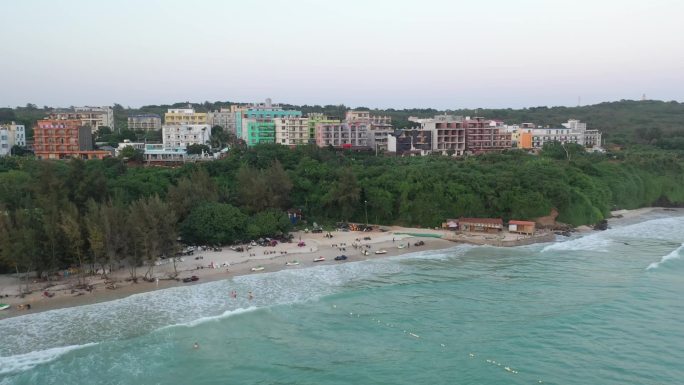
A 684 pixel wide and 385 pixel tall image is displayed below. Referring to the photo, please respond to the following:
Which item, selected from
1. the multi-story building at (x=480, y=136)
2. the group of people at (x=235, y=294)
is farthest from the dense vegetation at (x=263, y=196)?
the multi-story building at (x=480, y=136)

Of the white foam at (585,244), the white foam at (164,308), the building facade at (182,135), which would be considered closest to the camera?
the white foam at (164,308)

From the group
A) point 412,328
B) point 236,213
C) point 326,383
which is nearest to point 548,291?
point 412,328

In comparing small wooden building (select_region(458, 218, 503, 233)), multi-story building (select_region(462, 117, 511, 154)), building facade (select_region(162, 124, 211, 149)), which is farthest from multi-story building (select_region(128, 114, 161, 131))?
small wooden building (select_region(458, 218, 503, 233))

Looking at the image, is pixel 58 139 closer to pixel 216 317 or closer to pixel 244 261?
pixel 244 261

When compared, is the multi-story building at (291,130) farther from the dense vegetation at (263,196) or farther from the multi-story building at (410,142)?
the dense vegetation at (263,196)

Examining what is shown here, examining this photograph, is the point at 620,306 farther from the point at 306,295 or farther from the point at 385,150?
the point at 385,150
